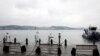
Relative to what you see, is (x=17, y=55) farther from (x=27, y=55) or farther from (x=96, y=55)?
(x=96, y=55)

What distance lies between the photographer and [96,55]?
22062 millimetres

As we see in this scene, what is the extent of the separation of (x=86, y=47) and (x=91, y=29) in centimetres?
6687

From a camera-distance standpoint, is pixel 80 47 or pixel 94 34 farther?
pixel 94 34

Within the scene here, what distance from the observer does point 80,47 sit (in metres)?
24.0

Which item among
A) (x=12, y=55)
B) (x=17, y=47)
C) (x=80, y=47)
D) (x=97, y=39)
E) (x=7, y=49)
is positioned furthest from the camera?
(x=97, y=39)

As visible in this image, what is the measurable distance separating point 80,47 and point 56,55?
3.76 meters

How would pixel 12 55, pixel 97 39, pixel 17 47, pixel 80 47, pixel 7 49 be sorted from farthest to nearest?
pixel 97 39
pixel 17 47
pixel 7 49
pixel 80 47
pixel 12 55

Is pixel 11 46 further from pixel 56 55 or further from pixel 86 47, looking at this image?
pixel 86 47

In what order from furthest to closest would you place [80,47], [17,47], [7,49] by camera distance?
[17,47], [7,49], [80,47]

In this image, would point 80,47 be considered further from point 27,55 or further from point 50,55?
point 27,55

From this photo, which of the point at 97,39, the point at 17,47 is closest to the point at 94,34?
the point at 97,39

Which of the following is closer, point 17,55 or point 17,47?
point 17,55

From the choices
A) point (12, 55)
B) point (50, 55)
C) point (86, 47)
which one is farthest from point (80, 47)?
point (12, 55)

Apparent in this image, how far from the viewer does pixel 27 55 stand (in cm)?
2200
